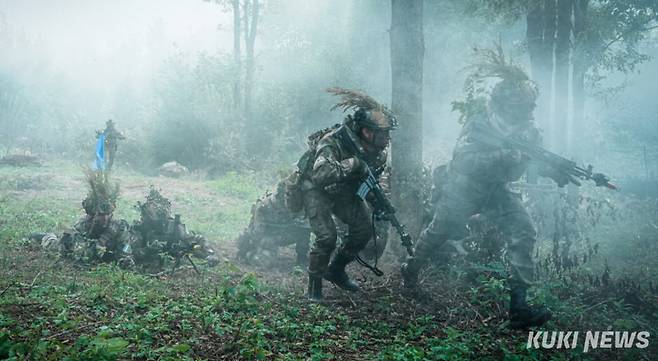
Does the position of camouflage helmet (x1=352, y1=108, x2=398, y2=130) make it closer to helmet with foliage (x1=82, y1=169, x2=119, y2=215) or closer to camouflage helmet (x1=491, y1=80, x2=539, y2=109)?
camouflage helmet (x1=491, y1=80, x2=539, y2=109)

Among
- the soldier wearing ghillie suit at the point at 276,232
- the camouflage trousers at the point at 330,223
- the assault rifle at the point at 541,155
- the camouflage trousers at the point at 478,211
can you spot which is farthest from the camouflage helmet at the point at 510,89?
the soldier wearing ghillie suit at the point at 276,232

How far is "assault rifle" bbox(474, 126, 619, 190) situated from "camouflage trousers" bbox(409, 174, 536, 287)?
47cm

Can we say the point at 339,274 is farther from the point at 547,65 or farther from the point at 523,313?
the point at 547,65

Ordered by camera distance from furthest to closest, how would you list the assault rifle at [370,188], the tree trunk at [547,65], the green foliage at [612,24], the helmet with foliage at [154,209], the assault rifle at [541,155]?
the green foliage at [612,24], the tree trunk at [547,65], the helmet with foliage at [154,209], the assault rifle at [541,155], the assault rifle at [370,188]

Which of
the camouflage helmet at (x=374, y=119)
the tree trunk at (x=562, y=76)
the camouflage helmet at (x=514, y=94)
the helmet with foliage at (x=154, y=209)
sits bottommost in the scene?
the helmet with foliage at (x=154, y=209)

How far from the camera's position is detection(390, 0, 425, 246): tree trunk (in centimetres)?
734

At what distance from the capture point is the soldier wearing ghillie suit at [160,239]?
22.1 feet

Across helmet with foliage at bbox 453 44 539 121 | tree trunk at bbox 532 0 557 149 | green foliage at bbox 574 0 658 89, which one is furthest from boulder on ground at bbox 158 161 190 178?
helmet with foliage at bbox 453 44 539 121

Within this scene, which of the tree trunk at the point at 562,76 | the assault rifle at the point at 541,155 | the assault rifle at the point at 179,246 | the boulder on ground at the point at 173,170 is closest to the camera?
the assault rifle at the point at 541,155

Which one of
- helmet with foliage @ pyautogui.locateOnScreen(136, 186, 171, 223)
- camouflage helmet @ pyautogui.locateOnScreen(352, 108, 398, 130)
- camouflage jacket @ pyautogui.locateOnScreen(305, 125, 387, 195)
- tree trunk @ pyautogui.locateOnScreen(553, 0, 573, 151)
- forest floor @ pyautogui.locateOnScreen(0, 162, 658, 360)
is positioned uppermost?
tree trunk @ pyautogui.locateOnScreen(553, 0, 573, 151)

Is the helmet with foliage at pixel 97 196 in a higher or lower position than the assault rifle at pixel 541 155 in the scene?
lower

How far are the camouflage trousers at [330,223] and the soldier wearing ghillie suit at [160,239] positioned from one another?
86.4 inches

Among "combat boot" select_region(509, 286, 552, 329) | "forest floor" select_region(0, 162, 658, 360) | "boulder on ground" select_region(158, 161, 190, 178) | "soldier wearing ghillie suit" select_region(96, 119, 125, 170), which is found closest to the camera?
"forest floor" select_region(0, 162, 658, 360)

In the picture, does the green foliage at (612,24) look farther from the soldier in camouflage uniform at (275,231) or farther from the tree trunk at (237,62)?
the tree trunk at (237,62)
